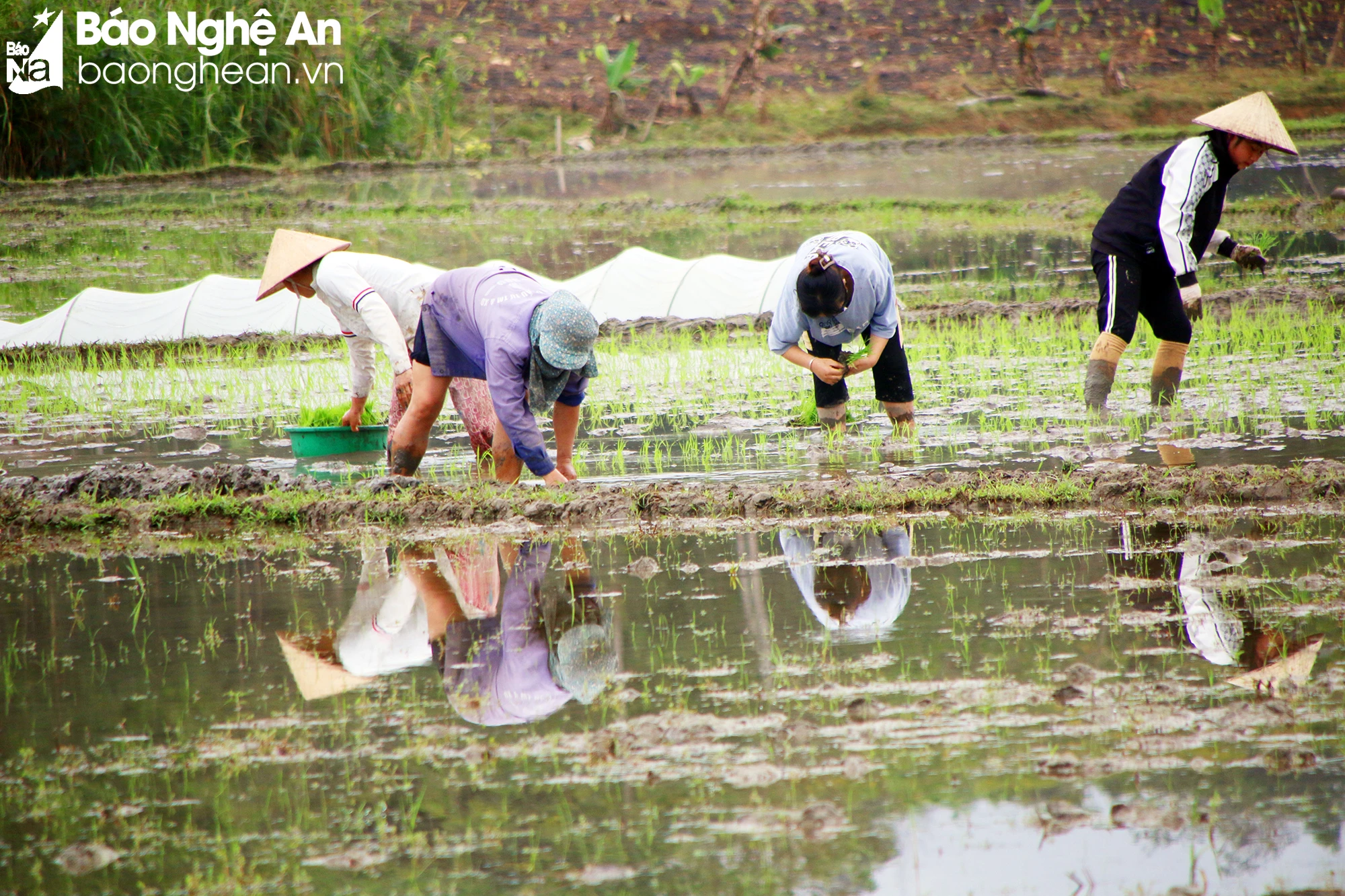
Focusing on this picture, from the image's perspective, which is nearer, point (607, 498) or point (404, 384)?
point (607, 498)

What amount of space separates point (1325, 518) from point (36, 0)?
19758 mm

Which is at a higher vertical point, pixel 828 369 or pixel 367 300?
pixel 367 300

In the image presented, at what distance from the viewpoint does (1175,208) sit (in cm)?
525

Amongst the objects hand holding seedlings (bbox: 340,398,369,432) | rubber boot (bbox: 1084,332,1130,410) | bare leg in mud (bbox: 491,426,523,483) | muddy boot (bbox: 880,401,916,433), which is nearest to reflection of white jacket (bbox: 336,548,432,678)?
bare leg in mud (bbox: 491,426,523,483)

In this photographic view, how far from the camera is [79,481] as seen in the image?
5223mm

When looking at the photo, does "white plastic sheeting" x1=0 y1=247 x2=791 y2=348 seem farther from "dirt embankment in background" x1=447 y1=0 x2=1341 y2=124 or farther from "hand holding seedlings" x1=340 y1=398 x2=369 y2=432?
"dirt embankment in background" x1=447 y1=0 x2=1341 y2=124

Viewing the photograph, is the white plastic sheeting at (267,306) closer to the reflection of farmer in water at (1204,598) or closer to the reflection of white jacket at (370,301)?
the reflection of white jacket at (370,301)

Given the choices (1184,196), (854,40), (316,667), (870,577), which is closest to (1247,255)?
(1184,196)

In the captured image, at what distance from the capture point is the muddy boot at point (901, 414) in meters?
5.74

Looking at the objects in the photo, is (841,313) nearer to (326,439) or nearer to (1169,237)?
(1169,237)

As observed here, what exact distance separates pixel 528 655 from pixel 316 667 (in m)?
0.56

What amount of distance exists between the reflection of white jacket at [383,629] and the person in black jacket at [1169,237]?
10.9 feet

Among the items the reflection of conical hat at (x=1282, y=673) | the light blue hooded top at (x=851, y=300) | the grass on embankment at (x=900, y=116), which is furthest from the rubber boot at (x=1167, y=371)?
the grass on embankment at (x=900, y=116)

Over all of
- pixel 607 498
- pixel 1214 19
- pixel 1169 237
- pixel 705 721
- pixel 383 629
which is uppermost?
pixel 1214 19
